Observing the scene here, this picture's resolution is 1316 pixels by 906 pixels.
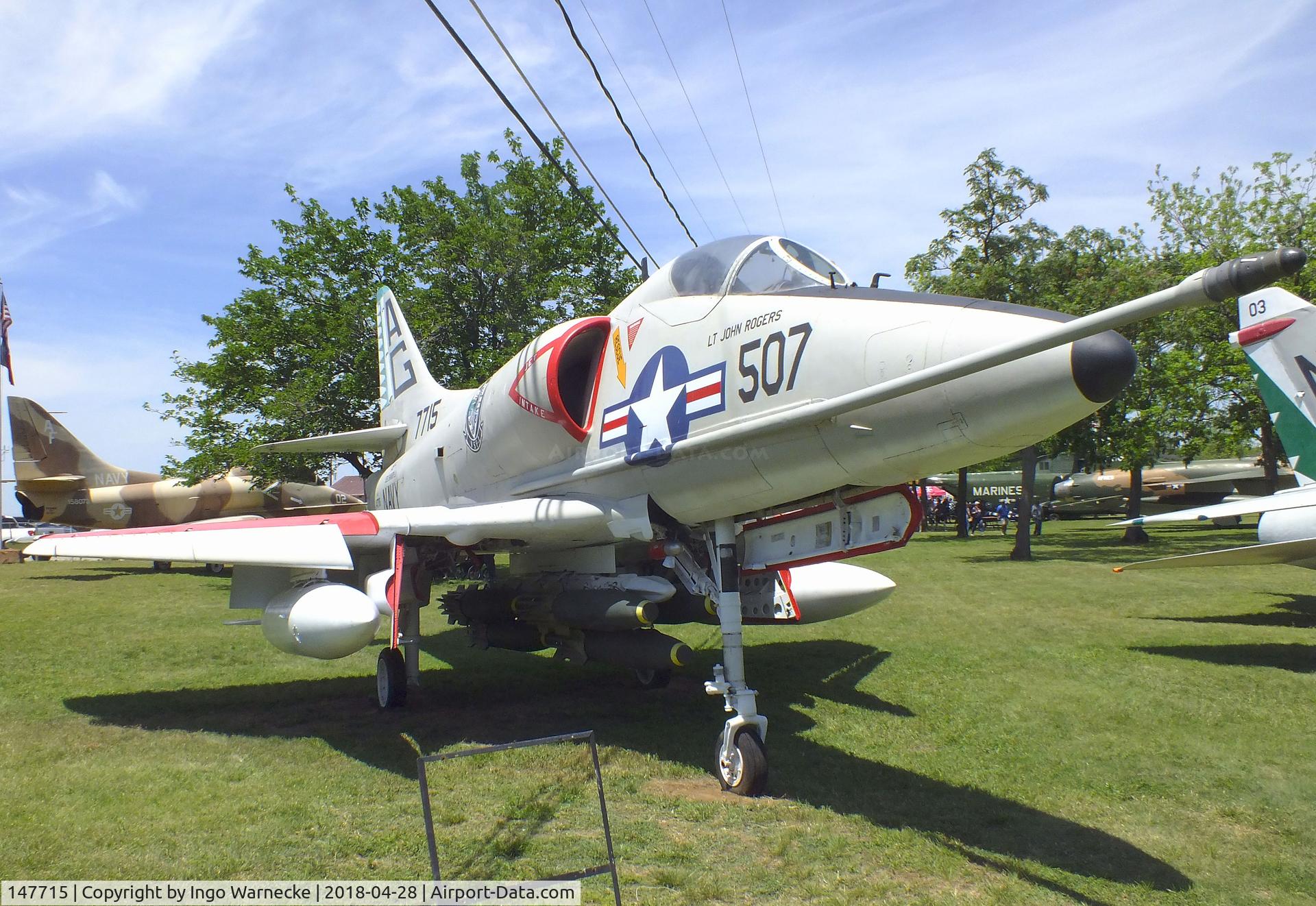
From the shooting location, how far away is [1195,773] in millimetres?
5660

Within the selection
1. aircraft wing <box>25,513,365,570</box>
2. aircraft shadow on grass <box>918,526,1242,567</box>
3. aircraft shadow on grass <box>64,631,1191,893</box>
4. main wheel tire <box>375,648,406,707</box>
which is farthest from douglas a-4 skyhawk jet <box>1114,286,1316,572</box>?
aircraft shadow on grass <box>918,526,1242,567</box>

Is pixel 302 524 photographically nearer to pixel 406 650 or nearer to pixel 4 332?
pixel 406 650

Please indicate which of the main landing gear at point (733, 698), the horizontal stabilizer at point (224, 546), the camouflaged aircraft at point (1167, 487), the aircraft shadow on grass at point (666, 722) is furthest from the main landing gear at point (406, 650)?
the camouflaged aircraft at point (1167, 487)

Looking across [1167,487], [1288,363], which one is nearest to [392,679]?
[1288,363]

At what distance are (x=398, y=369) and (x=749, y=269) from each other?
7905 mm

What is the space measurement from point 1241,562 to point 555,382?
8464mm

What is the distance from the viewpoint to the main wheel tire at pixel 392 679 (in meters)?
8.07

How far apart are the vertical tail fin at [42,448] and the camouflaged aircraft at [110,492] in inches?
0.8

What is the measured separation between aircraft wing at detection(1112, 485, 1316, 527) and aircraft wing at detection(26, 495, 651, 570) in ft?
22.3

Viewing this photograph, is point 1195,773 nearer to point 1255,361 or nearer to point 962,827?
point 962,827

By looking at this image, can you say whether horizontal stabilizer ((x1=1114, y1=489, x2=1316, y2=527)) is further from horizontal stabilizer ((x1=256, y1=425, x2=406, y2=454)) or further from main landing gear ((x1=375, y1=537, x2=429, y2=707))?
horizontal stabilizer ((x1=256, y1=425, x2=406, y2=454))

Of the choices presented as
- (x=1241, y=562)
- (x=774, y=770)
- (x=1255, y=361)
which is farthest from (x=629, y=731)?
(x=1255, y=361)

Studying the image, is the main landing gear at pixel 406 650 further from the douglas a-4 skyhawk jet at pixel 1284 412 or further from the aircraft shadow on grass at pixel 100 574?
the aircraft shadow on grass at pixel 100 574

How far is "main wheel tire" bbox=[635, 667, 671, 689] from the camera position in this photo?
8922mm
